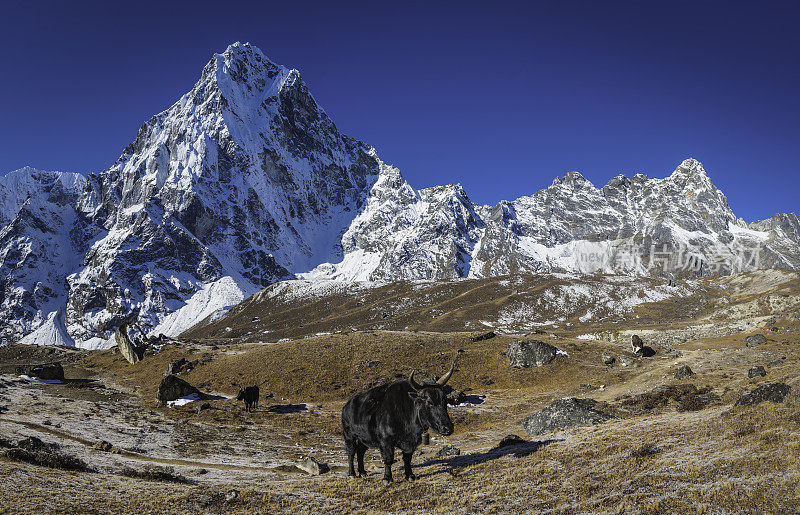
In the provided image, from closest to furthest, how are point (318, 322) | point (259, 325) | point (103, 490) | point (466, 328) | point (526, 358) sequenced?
point (103, 490), point (526, 358), point (466, 328), point (318, 322), point (259, 325)

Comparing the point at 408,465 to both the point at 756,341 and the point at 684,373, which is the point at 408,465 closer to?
the point at 684,373

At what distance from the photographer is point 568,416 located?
730 inches

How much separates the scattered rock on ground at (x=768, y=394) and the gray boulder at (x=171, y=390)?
111 ft

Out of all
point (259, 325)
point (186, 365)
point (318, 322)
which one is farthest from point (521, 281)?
point (186, 365)

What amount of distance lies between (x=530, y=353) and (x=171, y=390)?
99.9 ft

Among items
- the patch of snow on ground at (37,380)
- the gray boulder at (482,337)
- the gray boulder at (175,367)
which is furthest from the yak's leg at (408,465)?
the patch of snow on ground at (37,380)

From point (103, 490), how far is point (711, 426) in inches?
690

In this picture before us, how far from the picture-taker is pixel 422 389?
38.8ft

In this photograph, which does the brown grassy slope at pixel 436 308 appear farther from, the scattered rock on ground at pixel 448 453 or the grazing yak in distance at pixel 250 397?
the scattered rock on ground at pixel 448 453

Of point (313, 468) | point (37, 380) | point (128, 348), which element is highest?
point (128, 348)

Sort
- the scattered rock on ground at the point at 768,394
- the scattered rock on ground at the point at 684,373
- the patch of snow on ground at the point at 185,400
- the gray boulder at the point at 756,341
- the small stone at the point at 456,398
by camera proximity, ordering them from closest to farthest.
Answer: the scattered rock on ground at the point at 768,394 < the scattered rock on ground at the point at 684,373 < the small stone at the point at 456,398 < the patch of snow on ground at the point at 185,400 < the gray boulder at the point at 756,341

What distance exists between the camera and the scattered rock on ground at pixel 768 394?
42.4ft

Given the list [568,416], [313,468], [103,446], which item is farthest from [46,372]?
[568,416]

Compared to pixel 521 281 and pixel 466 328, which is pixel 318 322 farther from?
pixel 521 281
